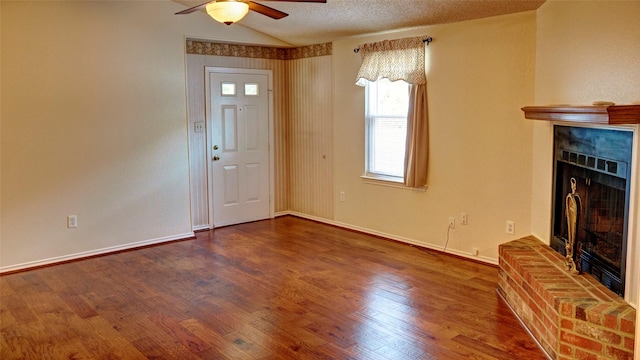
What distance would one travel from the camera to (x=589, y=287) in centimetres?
306

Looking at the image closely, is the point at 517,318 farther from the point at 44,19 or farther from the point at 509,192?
the point at 44,19

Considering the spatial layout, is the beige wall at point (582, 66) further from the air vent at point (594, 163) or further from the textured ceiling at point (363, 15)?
the textured ceiling at point (363, 15)

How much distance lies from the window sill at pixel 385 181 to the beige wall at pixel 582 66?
1.38 meters

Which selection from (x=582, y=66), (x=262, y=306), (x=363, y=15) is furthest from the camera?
(x=363, y=15)

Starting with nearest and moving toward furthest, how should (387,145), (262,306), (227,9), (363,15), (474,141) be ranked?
(227,9) < (262,306) < (474,141) < (363,15) < (387,145)

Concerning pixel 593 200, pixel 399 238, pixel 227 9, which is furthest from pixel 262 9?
pixel 399 238

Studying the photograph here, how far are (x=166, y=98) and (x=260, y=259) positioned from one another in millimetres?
2001

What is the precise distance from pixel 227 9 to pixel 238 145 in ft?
11.2

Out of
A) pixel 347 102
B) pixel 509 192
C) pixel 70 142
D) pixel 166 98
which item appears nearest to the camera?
pixel 509 192

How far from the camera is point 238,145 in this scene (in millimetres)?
6492

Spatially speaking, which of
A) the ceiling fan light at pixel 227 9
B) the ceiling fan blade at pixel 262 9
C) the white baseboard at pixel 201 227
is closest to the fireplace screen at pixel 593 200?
the ceiling fan blade at pixel 262 9

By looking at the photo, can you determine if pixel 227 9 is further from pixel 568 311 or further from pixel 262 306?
pixel 568 311

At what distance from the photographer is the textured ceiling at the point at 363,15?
14.3 feet

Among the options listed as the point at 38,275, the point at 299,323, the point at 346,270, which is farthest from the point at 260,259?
the point at 38,275
